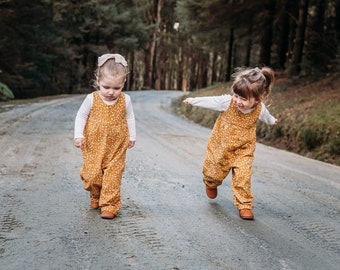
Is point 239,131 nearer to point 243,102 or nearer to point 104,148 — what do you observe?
point 243,102

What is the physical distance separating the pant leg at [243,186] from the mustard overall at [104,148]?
3.81 ft

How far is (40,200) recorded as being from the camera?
447 centimetres

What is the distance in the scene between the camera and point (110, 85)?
4.04 meters

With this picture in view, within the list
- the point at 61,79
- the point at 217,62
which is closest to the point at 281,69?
the point at 61,79

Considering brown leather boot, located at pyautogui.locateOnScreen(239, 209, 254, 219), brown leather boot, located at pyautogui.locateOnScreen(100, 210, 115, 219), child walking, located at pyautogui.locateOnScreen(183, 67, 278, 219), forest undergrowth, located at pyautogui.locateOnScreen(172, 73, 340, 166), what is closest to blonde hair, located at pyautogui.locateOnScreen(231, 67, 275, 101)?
child walking, located at pyautogui.locateOnScreen(183, 67, 278, 219)

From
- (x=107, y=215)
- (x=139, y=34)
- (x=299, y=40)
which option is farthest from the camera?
(x=139, y=34)

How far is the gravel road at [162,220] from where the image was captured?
3.09m

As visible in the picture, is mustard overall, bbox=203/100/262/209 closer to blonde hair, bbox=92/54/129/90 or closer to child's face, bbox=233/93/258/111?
child's face, bbox=233/93/258/111

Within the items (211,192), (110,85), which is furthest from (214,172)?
(110,85)

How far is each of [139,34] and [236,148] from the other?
41818mm

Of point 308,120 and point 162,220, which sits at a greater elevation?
point 308,120

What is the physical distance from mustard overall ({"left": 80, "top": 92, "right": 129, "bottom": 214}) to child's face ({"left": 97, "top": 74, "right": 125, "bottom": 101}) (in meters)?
0.14

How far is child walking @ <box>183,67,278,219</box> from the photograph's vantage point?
4332mm

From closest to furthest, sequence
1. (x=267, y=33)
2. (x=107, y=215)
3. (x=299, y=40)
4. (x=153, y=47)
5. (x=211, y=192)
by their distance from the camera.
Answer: (x=107, y=215), (x=211, y=192), (x=299, y=40), (x=267, y=33), (x=153, y=47)
